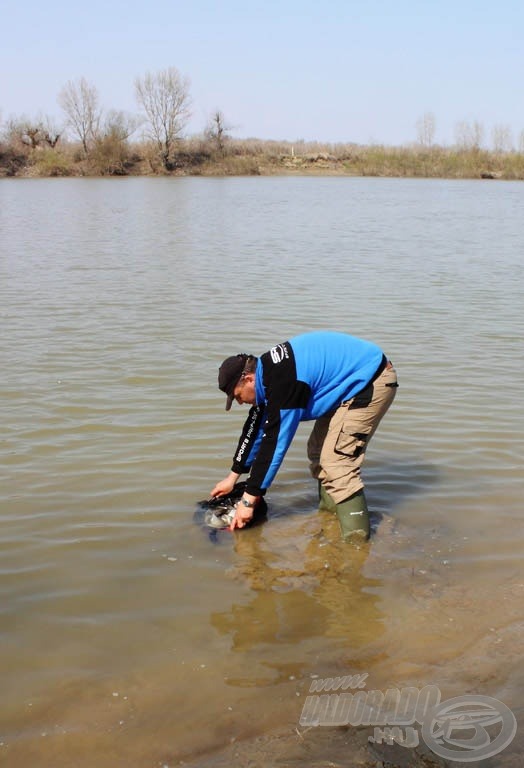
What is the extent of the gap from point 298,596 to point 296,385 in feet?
3.80

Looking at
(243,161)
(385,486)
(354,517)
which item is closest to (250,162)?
(243,161)

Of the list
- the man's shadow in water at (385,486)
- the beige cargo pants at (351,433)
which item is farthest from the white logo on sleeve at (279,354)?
the man's shadow in water at (385,486)

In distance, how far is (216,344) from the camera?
1009 cm

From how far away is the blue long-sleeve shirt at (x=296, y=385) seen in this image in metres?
4.64

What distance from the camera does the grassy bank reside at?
196 ft

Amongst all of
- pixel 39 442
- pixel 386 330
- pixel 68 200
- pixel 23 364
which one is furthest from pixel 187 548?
pixel 68 200

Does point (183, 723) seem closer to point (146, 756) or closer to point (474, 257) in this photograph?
point (146, 756)

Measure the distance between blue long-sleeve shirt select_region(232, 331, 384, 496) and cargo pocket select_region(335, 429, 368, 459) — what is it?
183 mm

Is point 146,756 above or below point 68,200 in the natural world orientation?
below

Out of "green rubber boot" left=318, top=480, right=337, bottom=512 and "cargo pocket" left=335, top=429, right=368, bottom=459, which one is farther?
"green rubber boot" left=318, top=480, right=337, bottom=512

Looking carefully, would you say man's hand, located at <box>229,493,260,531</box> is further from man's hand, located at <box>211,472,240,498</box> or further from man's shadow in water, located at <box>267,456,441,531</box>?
man's shadow in water, located at <box>267,456,441,531</box>

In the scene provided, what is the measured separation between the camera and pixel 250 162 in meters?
63.9

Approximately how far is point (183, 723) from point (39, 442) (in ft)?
12.5

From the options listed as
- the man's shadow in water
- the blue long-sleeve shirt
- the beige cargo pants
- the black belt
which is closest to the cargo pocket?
the beige cargo pants
